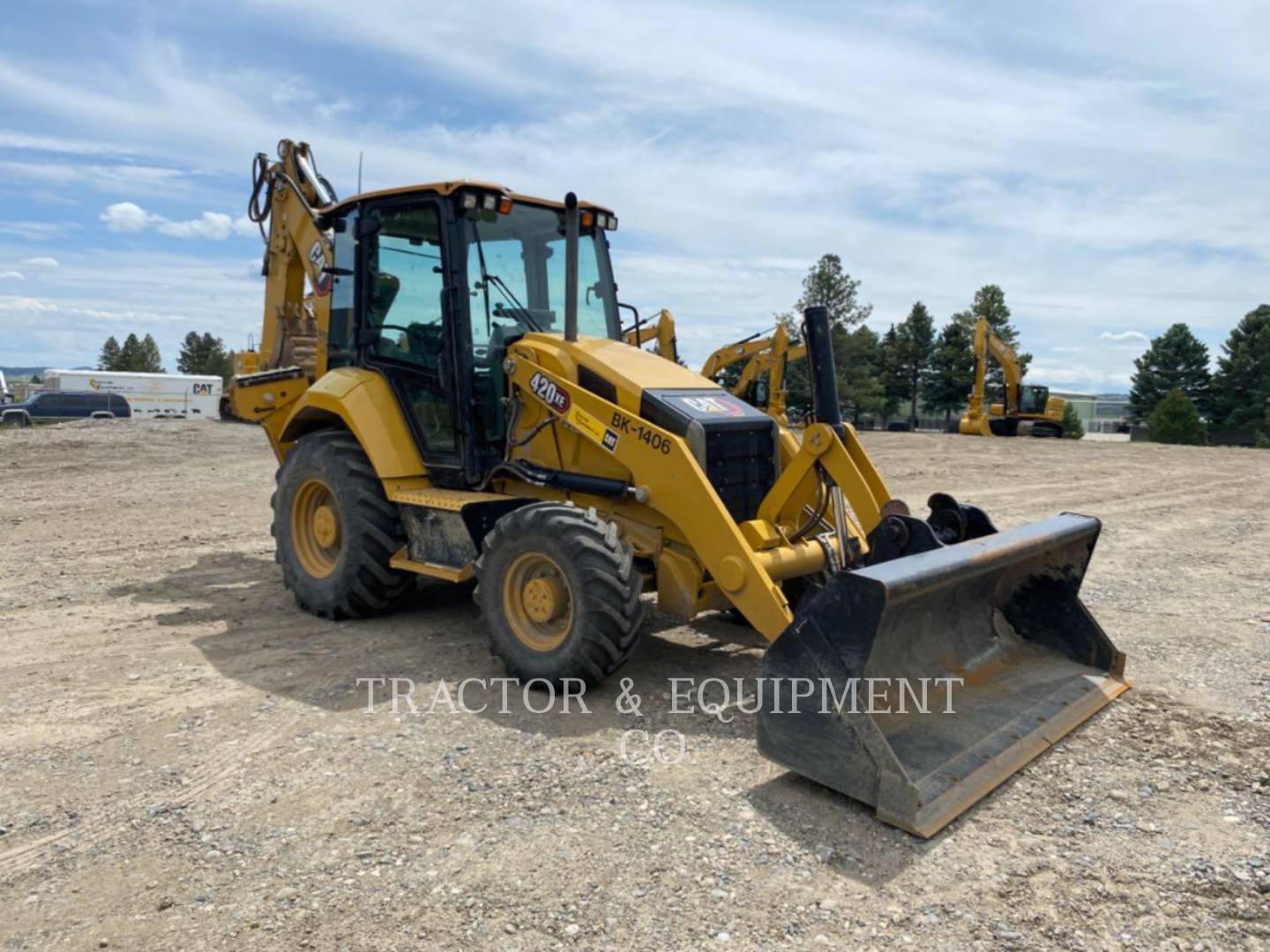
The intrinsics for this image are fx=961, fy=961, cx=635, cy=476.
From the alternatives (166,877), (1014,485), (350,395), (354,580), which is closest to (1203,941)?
(166,877)

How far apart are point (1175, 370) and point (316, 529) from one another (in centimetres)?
5798

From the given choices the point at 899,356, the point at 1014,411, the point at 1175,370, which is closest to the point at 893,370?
the point at 899,356

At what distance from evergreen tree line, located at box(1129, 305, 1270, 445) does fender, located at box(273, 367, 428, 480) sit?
4498 cm

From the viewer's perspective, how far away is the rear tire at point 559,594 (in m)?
4.82

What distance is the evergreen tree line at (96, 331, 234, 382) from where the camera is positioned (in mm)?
74125

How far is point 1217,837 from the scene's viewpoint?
3672 mm

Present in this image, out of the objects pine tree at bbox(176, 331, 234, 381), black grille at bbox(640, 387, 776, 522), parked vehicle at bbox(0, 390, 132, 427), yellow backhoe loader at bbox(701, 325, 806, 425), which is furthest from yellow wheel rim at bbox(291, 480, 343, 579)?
pine tree at bbox(176, 331, 234, 381)

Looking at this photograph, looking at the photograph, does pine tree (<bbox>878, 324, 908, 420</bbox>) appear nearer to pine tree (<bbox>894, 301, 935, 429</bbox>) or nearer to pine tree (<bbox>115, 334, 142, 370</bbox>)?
pine tree (<bbox>894, 301, 935, 429</bbox>)

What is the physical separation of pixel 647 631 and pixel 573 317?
2138 millimetres

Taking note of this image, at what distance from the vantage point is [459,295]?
6.04 meters

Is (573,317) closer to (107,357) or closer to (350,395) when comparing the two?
(350,395)

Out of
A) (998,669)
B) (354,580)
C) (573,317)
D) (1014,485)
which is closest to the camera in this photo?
(998,669)

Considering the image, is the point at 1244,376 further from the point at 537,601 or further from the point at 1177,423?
the point at 537,601

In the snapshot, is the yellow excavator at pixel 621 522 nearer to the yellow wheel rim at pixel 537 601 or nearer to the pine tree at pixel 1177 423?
the yellow wheel rim at pixel 537 601
